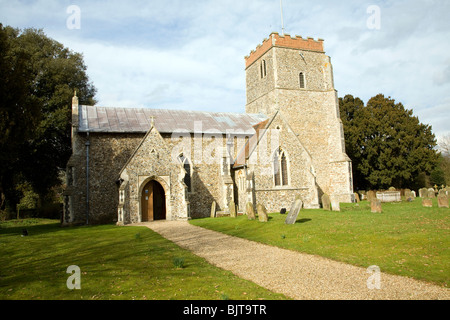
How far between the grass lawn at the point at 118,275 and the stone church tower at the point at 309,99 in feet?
64.7

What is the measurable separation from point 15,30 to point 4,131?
58.1ft

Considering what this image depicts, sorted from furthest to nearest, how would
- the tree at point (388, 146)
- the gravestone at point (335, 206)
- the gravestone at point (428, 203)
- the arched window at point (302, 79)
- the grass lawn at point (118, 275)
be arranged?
the tree at point (388, 146)
the arched window at point (302, 79)
the gravestone at point (335, 206)
the gravestone at point (428, 203)
the grass lawn at point (118, 275)

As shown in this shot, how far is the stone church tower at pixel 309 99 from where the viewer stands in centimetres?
2717

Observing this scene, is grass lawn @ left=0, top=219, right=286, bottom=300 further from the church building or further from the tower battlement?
the tower battlement

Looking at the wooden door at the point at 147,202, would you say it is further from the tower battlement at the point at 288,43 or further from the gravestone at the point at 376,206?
the tower battlement at the point at 288,43

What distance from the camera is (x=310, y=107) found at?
2830cm

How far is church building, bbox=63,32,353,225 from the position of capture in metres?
19.0

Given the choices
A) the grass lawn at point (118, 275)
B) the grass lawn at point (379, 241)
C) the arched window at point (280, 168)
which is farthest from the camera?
the arched window at point (280, 168)

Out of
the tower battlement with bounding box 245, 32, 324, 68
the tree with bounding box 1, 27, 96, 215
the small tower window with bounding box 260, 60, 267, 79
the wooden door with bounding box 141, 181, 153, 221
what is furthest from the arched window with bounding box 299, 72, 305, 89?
the tree with bounding box 1, 27, 96, 215

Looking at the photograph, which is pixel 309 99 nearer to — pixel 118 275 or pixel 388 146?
pixel 388 146

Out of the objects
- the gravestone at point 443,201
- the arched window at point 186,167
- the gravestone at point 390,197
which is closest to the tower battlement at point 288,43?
the arched window at point 186,167

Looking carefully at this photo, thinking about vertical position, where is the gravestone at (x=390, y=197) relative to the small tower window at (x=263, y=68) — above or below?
below

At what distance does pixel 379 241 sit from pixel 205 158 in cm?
1528

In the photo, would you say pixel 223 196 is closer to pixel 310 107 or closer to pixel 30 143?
pixel 310 107
